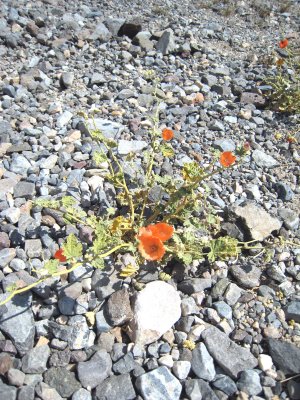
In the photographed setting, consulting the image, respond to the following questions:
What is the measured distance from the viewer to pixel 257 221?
8.55 ft

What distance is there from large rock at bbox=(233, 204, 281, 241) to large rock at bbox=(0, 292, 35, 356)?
1379 millimetres

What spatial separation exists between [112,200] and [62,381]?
118 centimetres

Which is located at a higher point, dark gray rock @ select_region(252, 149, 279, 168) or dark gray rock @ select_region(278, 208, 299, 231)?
dark gray rock @ select_region(252, 149, 279, 168)

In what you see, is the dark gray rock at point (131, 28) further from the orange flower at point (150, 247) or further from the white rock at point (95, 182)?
the orange flower at point (150, 247)

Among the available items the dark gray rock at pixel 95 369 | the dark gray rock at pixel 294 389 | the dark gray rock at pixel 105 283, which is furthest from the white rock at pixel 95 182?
the dark gray rock at pixel 294 389

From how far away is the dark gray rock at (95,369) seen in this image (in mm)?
1866

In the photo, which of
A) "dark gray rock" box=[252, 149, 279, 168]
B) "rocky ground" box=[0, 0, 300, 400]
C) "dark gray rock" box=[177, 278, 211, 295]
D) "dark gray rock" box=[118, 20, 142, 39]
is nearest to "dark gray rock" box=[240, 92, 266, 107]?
"rocky ground" box=[0, 0, 300, 400]

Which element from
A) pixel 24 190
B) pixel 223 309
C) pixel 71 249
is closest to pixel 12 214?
pixel 24 190

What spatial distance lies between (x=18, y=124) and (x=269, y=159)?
6.51 ft

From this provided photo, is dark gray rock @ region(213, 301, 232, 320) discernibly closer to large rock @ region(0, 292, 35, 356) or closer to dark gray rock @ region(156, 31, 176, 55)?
large rock @ region(0, 292, 35, 356)

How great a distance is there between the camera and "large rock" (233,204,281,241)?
2561mm

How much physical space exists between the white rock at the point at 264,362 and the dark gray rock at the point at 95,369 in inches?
28.9

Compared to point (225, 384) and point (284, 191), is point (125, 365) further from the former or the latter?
point (284, 191)

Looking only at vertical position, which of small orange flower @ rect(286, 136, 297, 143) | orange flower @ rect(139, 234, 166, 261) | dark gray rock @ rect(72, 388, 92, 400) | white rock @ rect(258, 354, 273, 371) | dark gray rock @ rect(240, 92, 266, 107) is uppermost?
dark gray rock @ rect(240, 92, 266, 107)
